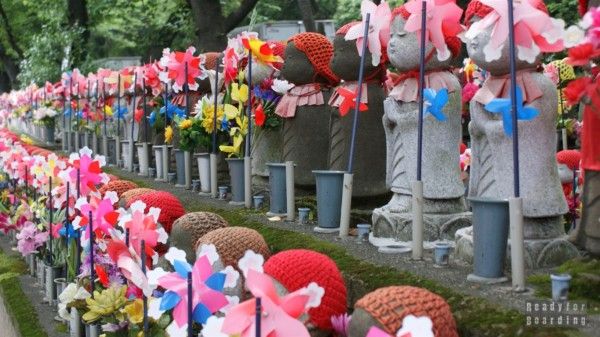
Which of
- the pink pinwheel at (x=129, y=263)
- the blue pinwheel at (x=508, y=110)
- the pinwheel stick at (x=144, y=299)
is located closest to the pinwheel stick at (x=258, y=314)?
the pink pinwheel at (x=129, y=263)

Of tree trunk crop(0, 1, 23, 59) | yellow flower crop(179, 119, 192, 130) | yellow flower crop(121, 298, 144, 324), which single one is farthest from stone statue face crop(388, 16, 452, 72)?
tree trunk crop(0, 1, 23, 59)

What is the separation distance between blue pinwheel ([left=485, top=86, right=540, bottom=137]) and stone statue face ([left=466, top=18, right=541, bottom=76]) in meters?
0.25

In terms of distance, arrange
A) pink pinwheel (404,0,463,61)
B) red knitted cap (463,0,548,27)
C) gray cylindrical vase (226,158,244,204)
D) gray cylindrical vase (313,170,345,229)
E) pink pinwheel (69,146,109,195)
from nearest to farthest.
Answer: red knitted cap (463,0,548,27) → pink pinwheel (404,0,463,61) → gray cylindrical vase (313,170,345,229) → pink pinwheel (69,146,109,195) → gray cylindrical vase (226,158,244,204)

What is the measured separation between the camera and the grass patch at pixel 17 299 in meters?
5.38

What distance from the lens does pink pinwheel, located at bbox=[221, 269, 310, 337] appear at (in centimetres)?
239

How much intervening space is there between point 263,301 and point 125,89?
30.0ft

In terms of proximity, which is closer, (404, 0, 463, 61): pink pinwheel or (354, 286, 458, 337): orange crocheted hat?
(354, 286, 458, 337): orange crocheted hat

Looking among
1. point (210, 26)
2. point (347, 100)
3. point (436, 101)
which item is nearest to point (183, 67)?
point (347, 100)

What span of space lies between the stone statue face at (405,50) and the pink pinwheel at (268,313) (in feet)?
7.97

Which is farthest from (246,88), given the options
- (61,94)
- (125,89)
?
(61,94)

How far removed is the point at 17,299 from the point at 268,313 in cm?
432

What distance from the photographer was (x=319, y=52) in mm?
6355

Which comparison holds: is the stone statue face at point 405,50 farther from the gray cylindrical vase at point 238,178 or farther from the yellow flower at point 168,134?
the yellow flower at point 168,134

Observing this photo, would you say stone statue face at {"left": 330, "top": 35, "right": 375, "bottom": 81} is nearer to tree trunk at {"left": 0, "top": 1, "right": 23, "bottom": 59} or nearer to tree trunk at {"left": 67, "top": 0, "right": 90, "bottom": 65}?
tree trunk at {"left": 67, "top": 0, "right": 90, "bottom": 65}
